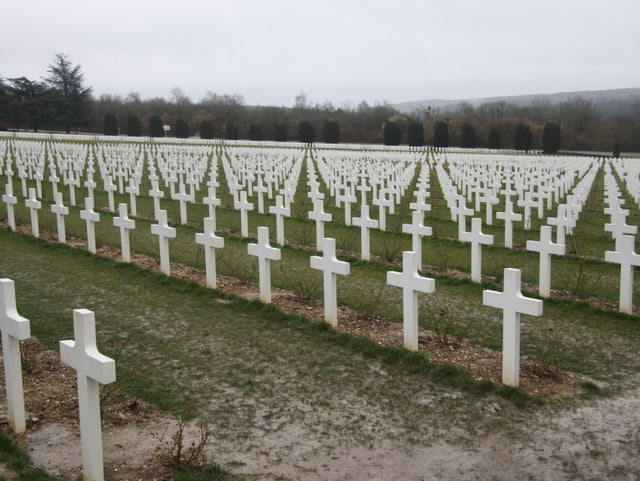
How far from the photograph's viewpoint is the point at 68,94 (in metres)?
68.4

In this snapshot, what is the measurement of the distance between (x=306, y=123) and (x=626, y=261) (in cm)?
4773

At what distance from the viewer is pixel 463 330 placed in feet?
20.6

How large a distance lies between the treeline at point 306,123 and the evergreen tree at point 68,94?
0.30 ft

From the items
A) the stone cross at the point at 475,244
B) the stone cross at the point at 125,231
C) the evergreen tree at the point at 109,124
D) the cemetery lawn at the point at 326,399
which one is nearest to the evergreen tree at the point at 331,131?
the evergreen tree at the point at 109,124

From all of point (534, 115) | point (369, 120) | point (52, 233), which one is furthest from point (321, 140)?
point (52, 233)

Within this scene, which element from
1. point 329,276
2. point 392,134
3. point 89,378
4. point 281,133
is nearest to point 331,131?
point 281,133

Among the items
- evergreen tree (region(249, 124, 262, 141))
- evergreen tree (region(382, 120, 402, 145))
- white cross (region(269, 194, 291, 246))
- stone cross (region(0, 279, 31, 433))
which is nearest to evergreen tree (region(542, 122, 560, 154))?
evergreen tree (region(382, 120, 402, 145))

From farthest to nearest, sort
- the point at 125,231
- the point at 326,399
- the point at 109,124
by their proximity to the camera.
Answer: the point at 109,124
the point at 125,231
the point at 326,399

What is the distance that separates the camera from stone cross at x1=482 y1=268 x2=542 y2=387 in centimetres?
480

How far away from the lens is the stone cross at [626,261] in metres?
6.53

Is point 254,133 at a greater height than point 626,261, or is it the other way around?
point 254,133

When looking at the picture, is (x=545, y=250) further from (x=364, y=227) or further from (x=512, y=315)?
(x=364, y=227)

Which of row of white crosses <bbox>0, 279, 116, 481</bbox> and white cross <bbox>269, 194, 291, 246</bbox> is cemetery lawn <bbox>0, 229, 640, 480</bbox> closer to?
row of white crosses <bbox>0, 279, 116, 481</bbox>

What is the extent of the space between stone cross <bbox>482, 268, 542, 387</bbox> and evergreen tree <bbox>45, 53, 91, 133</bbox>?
6406 cm
